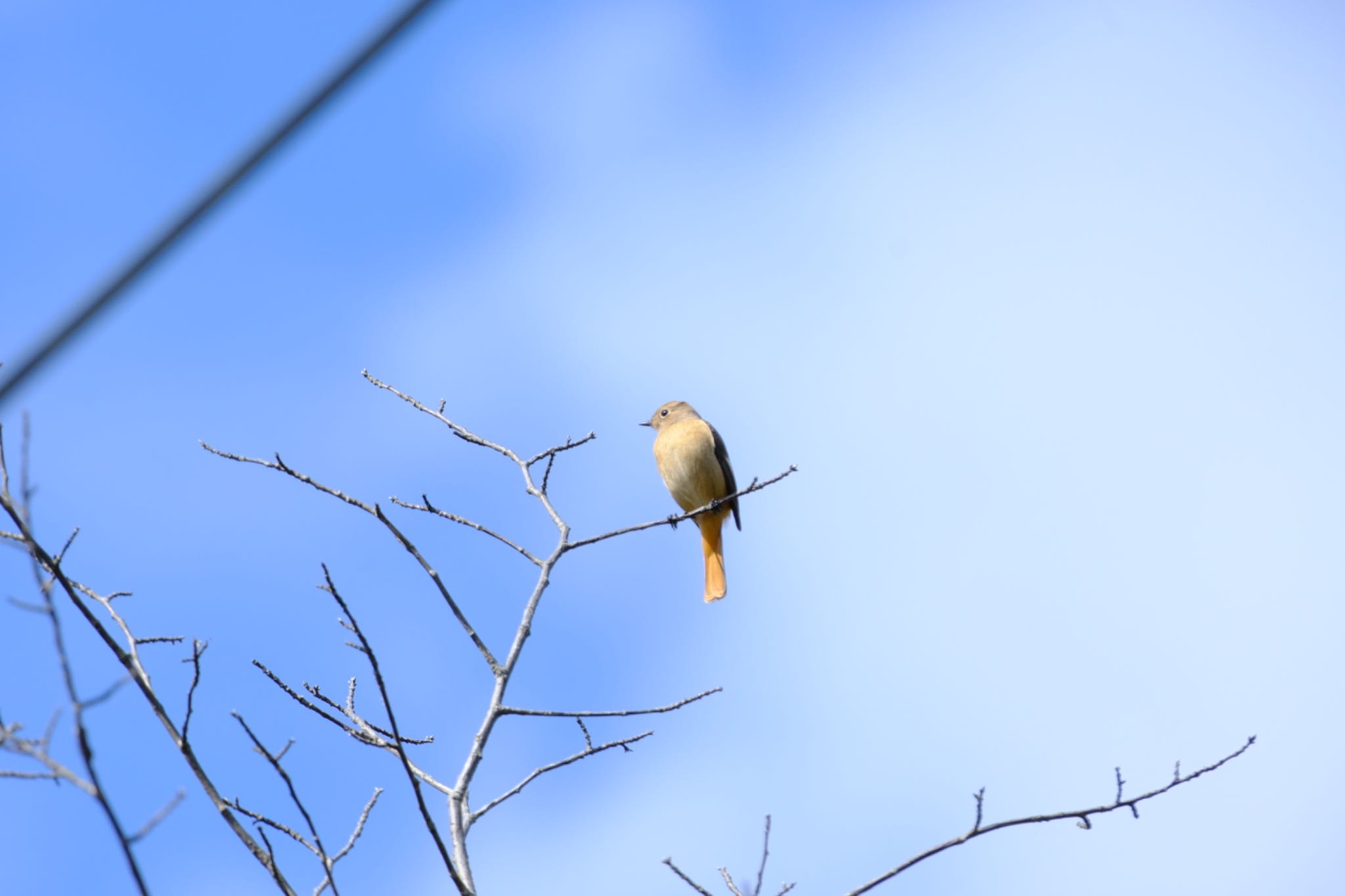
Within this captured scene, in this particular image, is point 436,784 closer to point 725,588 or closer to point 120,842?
point 120,842

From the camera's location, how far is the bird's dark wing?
349 inches

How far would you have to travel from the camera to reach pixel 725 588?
8.34m

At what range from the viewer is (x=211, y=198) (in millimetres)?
1399

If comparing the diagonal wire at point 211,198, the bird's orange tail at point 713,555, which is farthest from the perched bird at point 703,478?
the diagonal wire at point 211,198

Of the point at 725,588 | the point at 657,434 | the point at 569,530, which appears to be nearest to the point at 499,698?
the point at 569,530

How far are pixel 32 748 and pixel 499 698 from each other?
1326mm

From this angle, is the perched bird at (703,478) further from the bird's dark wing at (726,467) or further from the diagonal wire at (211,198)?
the diagonal wire at (211,198)

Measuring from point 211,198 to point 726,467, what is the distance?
7635mm

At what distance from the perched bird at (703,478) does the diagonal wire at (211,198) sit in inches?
274

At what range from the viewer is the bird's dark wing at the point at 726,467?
349 inches

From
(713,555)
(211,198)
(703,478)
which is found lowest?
(211,198)

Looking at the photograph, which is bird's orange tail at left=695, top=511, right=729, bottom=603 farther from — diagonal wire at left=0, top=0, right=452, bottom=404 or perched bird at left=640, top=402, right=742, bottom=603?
diagonal wire at left=0, top=0, right=452, bottom=404

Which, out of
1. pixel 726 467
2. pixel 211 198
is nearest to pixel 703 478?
pixel 726 467

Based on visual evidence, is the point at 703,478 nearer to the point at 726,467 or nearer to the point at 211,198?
the point at 726,467
